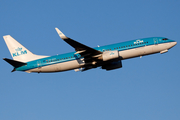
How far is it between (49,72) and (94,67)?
30.7 feet

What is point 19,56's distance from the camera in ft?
203

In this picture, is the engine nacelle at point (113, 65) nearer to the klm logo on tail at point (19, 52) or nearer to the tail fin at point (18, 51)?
the tail fin at point (18, 51)

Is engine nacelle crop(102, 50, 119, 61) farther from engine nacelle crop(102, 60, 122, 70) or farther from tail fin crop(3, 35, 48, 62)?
tail fin crop(3, 35, 48, 62)

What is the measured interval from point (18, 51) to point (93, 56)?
57.6 ft

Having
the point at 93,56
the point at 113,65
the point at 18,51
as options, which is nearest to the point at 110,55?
the point at 93,56

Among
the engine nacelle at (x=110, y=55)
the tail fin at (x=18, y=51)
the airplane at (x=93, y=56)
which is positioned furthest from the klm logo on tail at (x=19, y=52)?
the engine nacelle at (x=110, y=55)

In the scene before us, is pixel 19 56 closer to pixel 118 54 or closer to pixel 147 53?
pixel 118 54

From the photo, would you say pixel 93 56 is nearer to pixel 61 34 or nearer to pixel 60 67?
pixel 60 67

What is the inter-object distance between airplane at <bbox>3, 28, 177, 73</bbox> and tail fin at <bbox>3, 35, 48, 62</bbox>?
1.18 m

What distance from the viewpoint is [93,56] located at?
2210 inches

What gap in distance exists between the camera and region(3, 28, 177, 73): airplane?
5559 centimetres

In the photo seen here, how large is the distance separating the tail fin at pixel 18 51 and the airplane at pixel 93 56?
1184mm

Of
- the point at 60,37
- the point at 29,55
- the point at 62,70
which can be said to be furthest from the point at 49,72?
the point at 60,37

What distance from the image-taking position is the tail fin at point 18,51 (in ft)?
201
